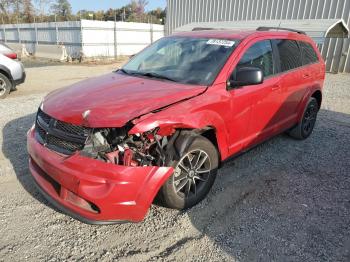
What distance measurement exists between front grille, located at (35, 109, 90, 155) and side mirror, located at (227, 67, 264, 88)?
169cm

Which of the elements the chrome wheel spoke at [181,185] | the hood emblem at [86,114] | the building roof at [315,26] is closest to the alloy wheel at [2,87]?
the hood emblem at [86,114]

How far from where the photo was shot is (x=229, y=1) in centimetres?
1786

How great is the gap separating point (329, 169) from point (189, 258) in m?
2.78

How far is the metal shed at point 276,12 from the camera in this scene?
580 inches

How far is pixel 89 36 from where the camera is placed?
64.0 feet

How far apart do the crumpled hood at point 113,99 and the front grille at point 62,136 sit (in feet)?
0.21

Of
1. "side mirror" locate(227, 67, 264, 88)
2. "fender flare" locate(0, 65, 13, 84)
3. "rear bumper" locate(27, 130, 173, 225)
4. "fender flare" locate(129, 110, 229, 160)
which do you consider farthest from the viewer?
"fender flare" locate(0, 65, 13, 84)

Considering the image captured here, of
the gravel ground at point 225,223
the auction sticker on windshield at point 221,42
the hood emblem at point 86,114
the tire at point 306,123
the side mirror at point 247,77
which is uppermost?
the auction sticker on windshield at point 221,42

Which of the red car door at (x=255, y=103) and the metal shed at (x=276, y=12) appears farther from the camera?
the metal shed at (x=276, y=12)

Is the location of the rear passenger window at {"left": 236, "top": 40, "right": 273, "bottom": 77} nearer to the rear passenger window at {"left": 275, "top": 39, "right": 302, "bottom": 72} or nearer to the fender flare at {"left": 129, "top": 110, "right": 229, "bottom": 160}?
the rear passenger window at {"left": 275, "top": 39, "right": 302, "bottom": 72}

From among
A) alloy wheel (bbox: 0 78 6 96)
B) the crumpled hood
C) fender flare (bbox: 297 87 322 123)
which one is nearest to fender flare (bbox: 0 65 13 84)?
alloy wheel (bbox: 0 78 6 96)

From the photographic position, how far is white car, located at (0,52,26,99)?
834 centimetres

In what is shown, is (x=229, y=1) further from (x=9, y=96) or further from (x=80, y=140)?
(x=80, y=140)

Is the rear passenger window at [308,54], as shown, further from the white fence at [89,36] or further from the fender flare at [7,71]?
the white fence at [89,36]
